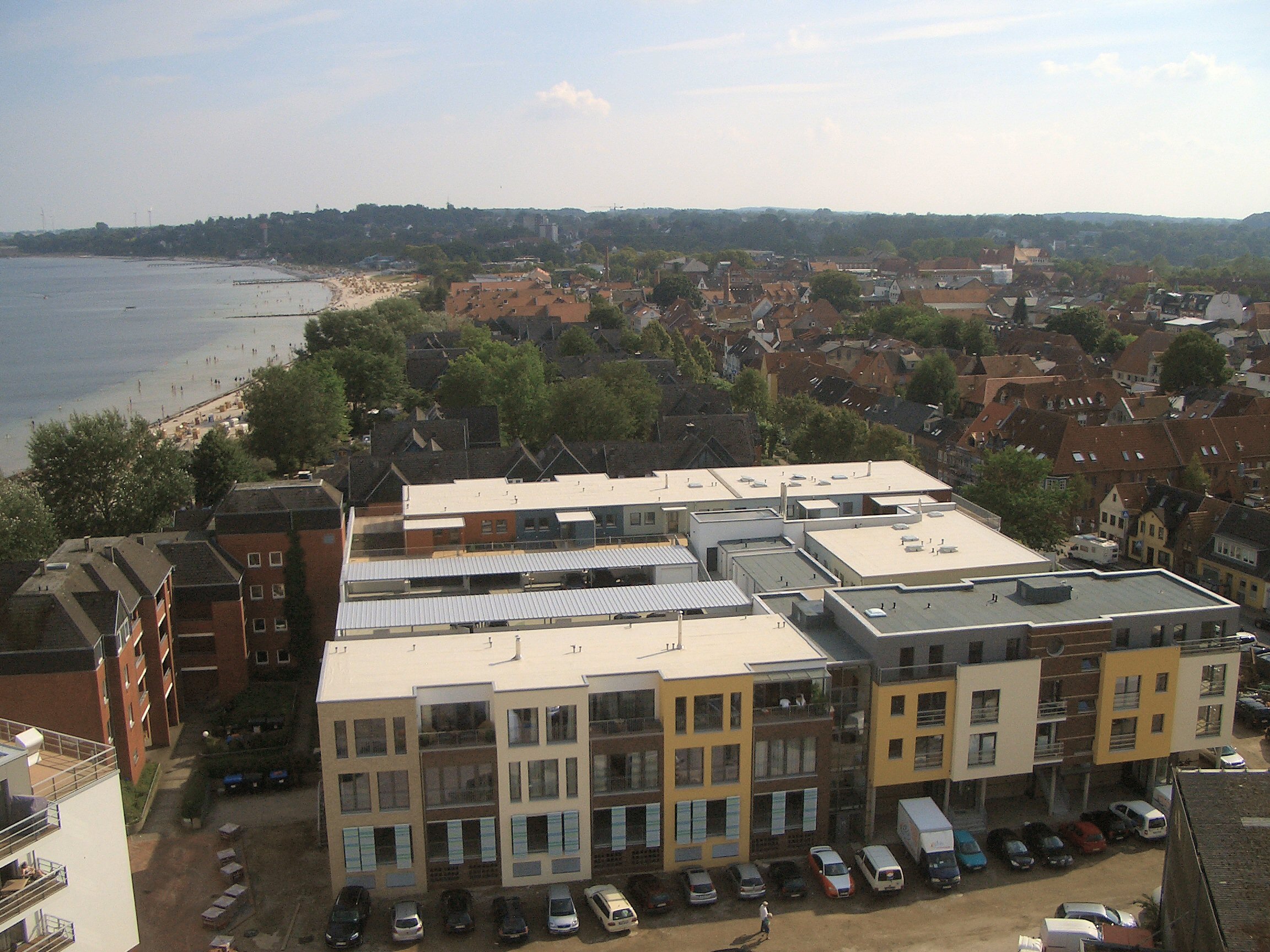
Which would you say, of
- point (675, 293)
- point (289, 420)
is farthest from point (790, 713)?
point (675, 293)

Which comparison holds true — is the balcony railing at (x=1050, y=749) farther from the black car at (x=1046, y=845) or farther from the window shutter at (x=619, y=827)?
the window shutter at (x=619, y=827)

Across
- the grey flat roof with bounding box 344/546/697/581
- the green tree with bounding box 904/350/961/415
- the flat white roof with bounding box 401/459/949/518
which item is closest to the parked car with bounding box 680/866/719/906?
the grey flat roof with bounding box 344/546/697/581

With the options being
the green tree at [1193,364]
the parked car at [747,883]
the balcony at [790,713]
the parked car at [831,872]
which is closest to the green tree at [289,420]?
Answer: the balcony at [790,713]

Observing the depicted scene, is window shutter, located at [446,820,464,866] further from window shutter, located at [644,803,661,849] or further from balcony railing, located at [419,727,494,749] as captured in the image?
window shutter, located at [644,803,661,849]

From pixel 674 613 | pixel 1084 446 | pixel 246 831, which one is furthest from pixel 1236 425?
pixel 246 831

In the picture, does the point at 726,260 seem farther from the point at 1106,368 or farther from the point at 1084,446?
the point at 1084,446

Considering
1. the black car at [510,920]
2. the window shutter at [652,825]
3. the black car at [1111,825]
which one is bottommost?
→ the black car at [1111,825]

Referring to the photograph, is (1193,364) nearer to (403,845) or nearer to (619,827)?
(619,827)
